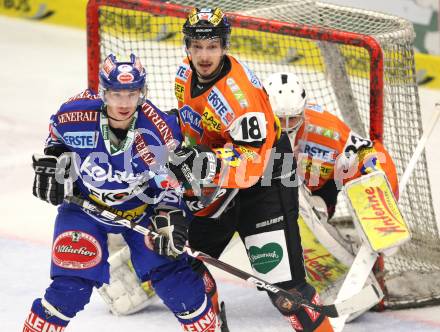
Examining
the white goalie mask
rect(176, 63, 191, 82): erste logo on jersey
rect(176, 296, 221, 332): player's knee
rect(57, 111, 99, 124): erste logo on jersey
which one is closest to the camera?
rect(57, 111, 99, 124): erste logo on jersey

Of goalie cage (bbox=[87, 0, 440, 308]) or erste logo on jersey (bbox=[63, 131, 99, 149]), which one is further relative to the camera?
goalie cage (bbox=[87, 0, 440, 308])

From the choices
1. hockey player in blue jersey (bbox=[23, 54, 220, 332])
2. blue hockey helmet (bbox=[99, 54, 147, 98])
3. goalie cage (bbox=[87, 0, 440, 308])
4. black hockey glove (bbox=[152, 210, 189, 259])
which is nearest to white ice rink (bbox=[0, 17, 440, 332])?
goalie cage (bbox=[87, 0, 440, 308])

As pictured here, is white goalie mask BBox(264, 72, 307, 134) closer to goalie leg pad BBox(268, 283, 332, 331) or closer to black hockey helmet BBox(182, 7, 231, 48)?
black hockey helmet BBox(182, 7, 231, 48)

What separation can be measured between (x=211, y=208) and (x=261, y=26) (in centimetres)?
98

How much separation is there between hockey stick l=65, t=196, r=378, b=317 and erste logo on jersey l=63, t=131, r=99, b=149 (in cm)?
20

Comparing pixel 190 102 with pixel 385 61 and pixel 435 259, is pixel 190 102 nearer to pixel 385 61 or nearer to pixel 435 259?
pixel 385 61

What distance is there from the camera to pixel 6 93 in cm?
823

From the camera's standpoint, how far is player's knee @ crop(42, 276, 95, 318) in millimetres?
4098

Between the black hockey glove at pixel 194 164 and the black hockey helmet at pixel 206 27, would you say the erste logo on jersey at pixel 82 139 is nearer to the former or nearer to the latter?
the black hockey glove at pixel 194 164

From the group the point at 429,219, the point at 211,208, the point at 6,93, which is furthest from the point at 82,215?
the point at 6,93

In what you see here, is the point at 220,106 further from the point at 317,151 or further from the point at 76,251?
the point at 317,151

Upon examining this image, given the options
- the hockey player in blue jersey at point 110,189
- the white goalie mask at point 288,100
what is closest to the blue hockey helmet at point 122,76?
the hockey player in blue jersey at point 110,189

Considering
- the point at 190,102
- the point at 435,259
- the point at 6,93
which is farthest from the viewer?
the point at 6,93

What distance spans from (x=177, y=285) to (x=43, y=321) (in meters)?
0.51
